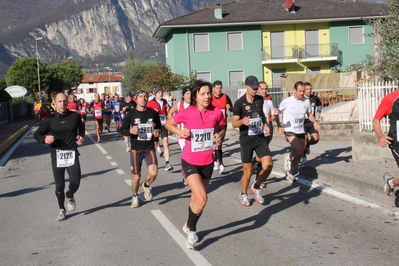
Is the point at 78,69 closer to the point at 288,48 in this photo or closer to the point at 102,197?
the point at 288,48

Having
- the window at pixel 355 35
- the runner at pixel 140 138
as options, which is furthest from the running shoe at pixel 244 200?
the window at pixel 355 35

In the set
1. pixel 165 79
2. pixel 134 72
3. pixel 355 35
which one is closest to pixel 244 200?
pixel 165 79

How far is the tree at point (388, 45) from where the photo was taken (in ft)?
40.7

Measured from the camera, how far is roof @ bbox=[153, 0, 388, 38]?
37.4m

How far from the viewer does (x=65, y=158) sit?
7164mm

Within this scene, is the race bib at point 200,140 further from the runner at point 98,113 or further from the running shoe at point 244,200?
the runner at point 98,113

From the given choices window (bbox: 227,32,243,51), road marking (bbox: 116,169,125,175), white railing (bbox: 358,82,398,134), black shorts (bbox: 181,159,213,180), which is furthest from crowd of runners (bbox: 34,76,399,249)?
window (bbox: 227,32,243,51)

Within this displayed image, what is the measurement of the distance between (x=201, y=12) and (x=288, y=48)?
24.9 feet

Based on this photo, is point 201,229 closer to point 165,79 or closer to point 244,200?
point 244,200

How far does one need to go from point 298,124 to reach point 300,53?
30398 millimetres

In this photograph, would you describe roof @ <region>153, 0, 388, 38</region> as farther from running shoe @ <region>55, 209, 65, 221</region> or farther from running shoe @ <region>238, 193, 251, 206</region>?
running shoe @ <region>55, 209, 65, 221</region>

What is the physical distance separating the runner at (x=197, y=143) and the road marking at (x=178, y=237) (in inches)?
4.8

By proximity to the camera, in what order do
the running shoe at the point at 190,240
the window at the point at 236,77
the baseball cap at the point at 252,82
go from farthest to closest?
1. the window at the point at 236,77
2. the baseball cap at the point at 252,82
3. the running shoe at the point at 190,240

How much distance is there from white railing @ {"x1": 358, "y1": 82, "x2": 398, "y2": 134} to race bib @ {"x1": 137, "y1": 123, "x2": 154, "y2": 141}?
5595 mm
